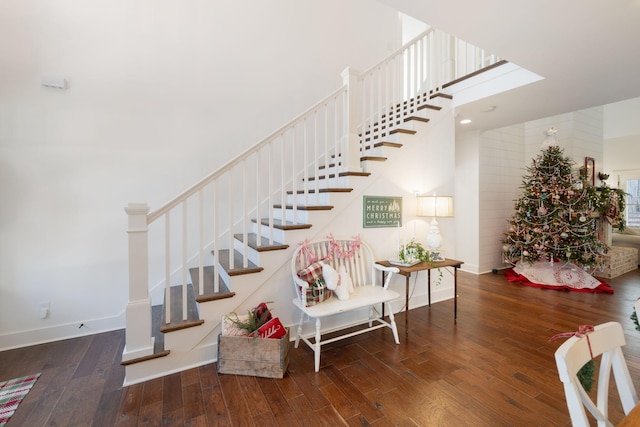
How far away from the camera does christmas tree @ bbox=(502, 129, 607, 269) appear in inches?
164

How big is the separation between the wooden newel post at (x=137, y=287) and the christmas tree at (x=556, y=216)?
518 cm

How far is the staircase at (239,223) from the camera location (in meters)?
2.03

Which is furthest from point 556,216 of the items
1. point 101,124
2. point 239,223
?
point 101,124

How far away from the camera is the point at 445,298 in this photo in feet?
12.0

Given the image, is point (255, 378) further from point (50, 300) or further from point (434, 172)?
point (434, 172)

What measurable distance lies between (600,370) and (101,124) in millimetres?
3882

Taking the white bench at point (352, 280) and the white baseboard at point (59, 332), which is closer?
the white bench at point (352, 280)

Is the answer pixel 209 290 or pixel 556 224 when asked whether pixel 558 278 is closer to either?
pixel 556 224

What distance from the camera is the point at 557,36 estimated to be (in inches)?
83.4

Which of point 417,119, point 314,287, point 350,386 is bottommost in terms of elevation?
point 350,386

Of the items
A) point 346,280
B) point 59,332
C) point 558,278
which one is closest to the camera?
point 346,280

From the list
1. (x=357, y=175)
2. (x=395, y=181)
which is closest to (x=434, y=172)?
(x=395, y=181)

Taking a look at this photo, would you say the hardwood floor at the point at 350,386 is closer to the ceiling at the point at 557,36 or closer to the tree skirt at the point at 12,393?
the tree skirt at the point at 12,393

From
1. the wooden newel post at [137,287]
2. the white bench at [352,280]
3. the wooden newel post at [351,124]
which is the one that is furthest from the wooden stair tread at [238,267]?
the wooden newel post at [351,124]
